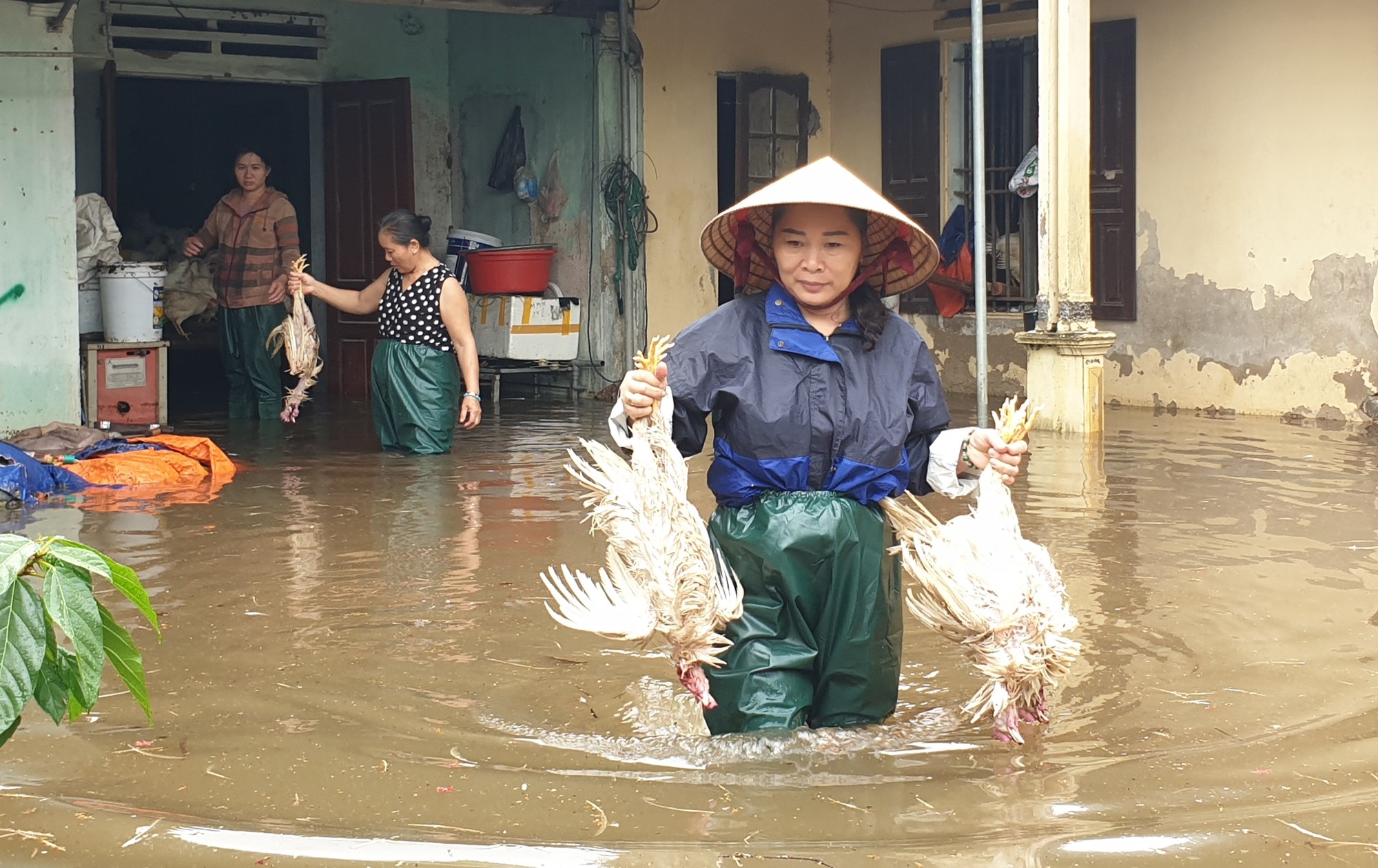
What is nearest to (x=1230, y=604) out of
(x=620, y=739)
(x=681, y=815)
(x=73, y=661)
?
(x=620, y=739)

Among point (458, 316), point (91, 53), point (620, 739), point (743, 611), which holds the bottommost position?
point (620, 739)

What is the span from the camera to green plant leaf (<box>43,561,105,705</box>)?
222 cm

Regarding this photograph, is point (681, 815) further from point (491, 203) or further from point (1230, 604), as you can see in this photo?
point (491, 203)

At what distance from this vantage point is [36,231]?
30.8 feet

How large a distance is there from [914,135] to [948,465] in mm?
9890

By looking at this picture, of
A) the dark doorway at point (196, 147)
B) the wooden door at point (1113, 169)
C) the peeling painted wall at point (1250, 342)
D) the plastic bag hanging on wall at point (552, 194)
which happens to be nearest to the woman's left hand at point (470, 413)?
the plastic bag hanging on wall at point (552, 194)

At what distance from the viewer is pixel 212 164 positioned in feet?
57.1

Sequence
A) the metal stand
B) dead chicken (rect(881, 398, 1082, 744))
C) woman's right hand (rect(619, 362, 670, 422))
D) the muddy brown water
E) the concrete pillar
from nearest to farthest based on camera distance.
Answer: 1. the muddy brown water
2. woman's right hand (rect(619, 362, 670, 422))
3. dead chicken (rect(881, 398, 1082, 744))
4. the concrete pillar
5. the metal stand

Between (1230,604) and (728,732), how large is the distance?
2.55 metres

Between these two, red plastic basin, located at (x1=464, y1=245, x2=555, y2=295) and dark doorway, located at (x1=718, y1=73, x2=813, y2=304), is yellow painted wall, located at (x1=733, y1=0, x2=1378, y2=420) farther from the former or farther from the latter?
red plastic basin, located at (x1=464, y1=245, x2=555, y2=295)

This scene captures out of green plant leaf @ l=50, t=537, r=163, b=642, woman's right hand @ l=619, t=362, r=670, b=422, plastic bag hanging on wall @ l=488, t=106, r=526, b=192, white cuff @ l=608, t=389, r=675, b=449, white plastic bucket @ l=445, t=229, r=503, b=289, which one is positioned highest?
plastic bag hanging on wall @ l=488, t=106, r=526, b=192

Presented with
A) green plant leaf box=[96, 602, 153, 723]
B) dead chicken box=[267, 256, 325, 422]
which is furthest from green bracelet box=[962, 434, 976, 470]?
dead chicken box=[267, 256, 325, 422]

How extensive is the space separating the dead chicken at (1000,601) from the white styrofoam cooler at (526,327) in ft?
29.3

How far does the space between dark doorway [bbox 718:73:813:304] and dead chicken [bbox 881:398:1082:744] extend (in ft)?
32.1
